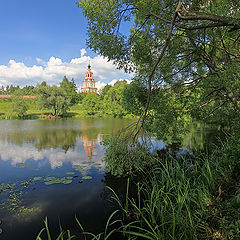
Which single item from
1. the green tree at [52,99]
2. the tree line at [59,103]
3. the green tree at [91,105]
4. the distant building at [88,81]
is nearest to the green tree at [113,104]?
the tree line at [59,103]

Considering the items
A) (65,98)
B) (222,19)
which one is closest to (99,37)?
(222,19)

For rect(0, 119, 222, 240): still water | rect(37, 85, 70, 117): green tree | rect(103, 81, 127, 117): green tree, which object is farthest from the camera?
rect(103, 81, 127, 117): green tree

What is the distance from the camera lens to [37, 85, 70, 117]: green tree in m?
46.6

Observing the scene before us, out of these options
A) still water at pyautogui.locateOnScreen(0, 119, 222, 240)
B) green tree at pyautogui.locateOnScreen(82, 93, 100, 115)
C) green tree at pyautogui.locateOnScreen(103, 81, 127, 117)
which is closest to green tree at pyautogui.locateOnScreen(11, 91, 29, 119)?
green tree at pyautogui.locateOnScreen(82, 93, 100, 115)

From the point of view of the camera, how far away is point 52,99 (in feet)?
154

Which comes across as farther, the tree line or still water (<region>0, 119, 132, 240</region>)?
the tree line

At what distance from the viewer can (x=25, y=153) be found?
14.0 m

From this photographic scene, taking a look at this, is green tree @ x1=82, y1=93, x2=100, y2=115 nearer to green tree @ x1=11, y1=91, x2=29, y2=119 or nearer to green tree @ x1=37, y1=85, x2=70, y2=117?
green tree @ x1=37, y1=85, x2=70, y2=117

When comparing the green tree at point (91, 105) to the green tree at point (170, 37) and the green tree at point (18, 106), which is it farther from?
the green tree at point (170, 37)

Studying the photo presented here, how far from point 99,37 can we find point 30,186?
703cm

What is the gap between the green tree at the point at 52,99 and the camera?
46562mm

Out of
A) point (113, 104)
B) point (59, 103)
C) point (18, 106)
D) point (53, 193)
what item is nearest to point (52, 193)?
point (53, 193)

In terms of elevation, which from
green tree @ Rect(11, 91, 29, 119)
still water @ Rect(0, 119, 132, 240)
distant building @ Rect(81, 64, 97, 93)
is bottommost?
still water @ Rect(0, 119, 132, 240)

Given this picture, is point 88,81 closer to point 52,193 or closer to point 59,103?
point 59,103
